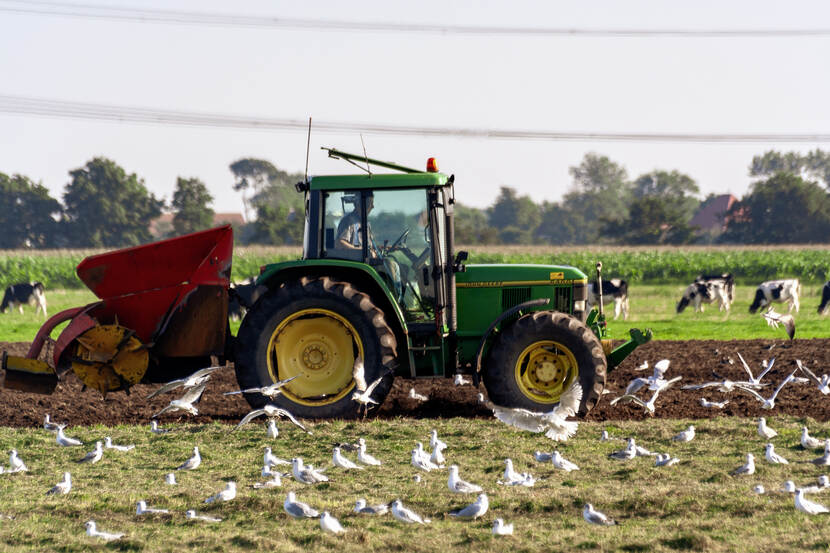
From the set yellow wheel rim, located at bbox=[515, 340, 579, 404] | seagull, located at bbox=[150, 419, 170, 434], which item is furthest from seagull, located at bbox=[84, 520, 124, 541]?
yellow wheel rim, located at bbox=[515, 340, 579, 404]

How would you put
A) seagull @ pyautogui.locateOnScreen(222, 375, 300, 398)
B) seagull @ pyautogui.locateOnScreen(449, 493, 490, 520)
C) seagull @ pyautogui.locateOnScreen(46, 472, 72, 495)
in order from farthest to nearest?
seagull @ pyautogui.locateOnScreen(222, 375, 300, 398) → seagull @ pyautogui.locateOnScreen(46, 472, 72, 495) → seagull @ pyautogui.locateOnScreen(449, 493, 490, 520)

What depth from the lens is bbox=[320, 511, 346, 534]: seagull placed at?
5.77m

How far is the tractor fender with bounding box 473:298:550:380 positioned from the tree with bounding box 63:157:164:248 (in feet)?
177

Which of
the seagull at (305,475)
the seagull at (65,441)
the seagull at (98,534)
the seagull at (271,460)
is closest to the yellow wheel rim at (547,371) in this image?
the seagull at (271,460)

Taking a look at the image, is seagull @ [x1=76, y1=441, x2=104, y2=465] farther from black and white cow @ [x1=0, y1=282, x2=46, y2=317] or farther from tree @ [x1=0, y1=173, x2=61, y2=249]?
tree @ [x1=0, y1=173, x2=61, y2=249]

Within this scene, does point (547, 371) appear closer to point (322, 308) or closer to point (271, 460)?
point (322, 308)

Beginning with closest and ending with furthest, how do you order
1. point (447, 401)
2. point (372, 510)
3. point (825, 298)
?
point (372, 510), point (447, 401), point (825, 298)

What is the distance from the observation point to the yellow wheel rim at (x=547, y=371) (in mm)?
9477

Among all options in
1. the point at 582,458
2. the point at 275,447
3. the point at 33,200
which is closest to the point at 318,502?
the point at 275,447

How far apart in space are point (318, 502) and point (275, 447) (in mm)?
2018

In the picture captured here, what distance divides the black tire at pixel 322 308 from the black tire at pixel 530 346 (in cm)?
112

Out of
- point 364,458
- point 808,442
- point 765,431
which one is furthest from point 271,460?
point 808,442

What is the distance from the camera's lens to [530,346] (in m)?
9.38

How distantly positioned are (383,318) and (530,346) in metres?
1.57
